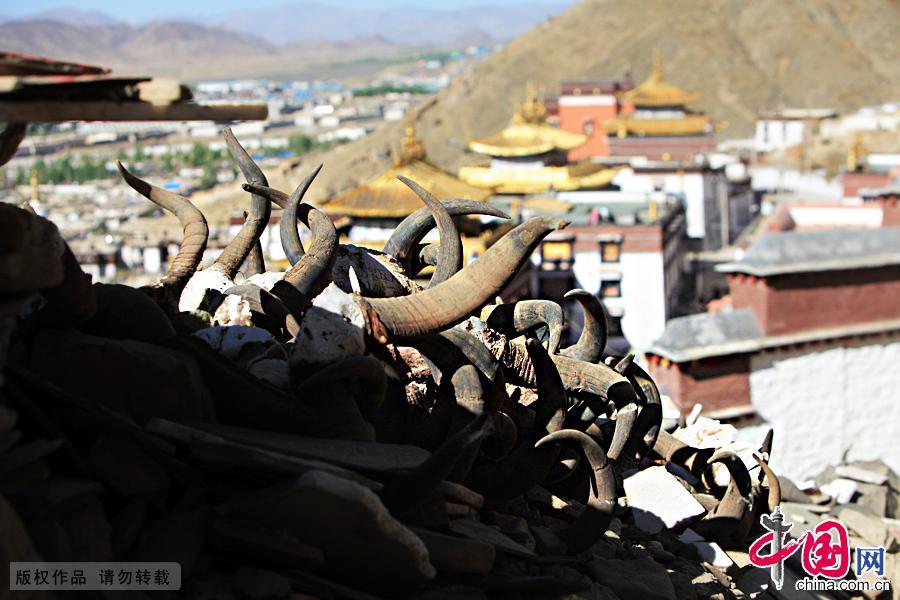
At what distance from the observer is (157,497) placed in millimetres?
3746

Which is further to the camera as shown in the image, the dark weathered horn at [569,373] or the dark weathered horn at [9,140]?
the dark weathered horn at [569,373]

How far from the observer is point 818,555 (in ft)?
22.1

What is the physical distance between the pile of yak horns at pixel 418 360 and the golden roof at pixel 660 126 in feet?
136

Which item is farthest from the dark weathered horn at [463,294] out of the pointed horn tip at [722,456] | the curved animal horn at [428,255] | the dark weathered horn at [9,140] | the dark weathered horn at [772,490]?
the dark weathered horn at [772,490]

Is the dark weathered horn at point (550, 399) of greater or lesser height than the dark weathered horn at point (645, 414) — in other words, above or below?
above

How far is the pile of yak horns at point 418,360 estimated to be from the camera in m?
4.31

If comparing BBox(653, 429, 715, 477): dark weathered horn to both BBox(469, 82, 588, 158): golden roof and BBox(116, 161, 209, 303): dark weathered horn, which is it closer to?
BBox(116, 161, 209, 303): dark weathered horn

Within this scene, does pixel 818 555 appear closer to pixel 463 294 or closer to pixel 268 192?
pixel 463 294

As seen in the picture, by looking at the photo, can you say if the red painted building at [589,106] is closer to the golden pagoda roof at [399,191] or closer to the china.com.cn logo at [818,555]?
the golden pagoda roof at [399,191]

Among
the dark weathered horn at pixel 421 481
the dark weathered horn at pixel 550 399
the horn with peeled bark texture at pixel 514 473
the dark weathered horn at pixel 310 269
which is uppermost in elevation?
the dark weathered horn at pixel 310 269

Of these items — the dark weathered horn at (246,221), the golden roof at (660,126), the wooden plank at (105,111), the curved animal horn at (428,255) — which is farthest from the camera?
the golden roof at (660,126)

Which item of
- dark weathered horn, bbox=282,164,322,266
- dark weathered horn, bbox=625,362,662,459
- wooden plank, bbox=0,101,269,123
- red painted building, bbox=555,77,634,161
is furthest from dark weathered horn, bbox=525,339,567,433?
red painted building, bbox=555,77,634,161

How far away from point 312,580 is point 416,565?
0.38 meters

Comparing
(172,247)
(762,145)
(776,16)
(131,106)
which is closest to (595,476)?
(131,106)
